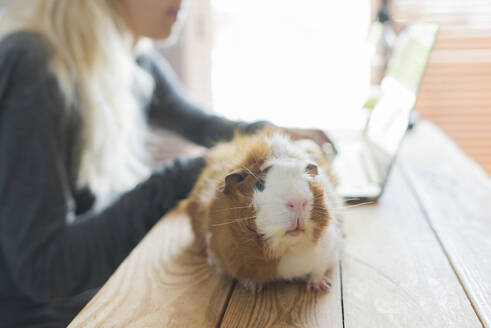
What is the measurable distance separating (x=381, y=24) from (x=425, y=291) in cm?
170

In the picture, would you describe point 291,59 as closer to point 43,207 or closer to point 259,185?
point 43,207

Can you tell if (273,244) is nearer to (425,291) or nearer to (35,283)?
(425,291)

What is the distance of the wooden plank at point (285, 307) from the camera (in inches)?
21.4

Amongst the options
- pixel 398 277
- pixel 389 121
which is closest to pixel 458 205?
pixel 389 121

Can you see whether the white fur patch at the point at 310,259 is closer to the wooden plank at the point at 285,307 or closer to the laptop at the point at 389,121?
the wooden plank at the point at 285,307

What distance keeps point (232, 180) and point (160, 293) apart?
21cm

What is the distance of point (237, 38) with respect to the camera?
290 centimetres

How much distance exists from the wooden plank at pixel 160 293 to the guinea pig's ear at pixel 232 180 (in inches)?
6.3

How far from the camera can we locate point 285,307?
22.7 inches

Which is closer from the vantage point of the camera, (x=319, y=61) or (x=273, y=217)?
(x=273, y=217)

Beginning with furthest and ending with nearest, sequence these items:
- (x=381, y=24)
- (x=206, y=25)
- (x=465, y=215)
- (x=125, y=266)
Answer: (x=206, y=25) → (x=381, y=24) → (x=465, y=215) → (x=125, y=266)

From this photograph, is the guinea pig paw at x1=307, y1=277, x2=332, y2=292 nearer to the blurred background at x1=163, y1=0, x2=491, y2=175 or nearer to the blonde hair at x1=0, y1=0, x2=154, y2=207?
the blonde hair at x1=0, y1=0, x2=154, y2=207

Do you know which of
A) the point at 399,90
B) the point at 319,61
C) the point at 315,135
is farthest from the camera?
the point at 319,61

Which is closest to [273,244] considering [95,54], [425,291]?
[425,291]
